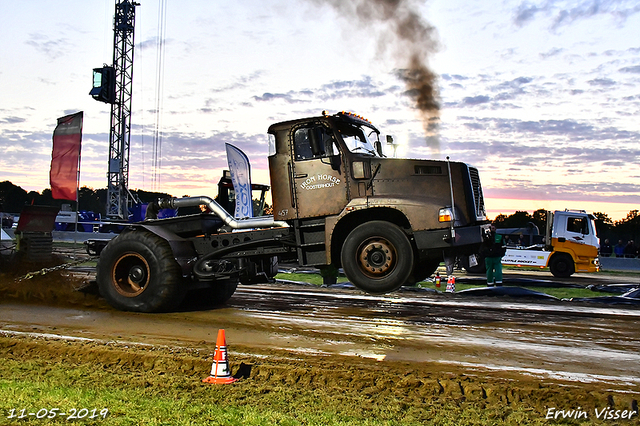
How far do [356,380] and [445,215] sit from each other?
346 centimetres

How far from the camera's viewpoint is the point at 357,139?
9.21 meters

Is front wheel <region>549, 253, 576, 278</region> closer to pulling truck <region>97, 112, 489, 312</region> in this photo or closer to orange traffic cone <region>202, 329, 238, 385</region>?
pulling truck <region>97, 112, 489, 312</region>

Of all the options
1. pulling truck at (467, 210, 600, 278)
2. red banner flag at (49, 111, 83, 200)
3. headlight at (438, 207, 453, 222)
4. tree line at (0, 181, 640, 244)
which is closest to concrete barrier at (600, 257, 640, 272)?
pulling truck at (467, 210, 600, 278)

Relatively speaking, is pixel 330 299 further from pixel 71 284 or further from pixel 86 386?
pixel 86 386

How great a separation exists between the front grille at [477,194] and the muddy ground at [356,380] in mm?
3289

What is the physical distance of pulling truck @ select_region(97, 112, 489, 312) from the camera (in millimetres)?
8312

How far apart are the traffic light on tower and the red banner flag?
2726cm

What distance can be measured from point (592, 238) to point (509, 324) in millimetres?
13907

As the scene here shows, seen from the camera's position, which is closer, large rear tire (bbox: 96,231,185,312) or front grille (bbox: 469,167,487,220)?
front grille (bbox: 469,167,487,220)

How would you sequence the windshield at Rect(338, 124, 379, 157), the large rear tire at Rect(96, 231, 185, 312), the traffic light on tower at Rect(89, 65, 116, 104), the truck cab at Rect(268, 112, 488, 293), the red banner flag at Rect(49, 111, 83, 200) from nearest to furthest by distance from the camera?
the truck cab at Rect(268, 112, 488, 293) < the windshield at Rect(338, 124, 379, 157) < the large rear tire at Rect(96, 231, 185, 312) < the red banner flag at Rect(49, 111, 83, 200) < the traffic light on tower at Rect(89, 65, 116, 104)

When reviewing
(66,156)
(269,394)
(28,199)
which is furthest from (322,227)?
(28,199)

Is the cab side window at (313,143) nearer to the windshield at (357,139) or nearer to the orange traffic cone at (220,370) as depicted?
the windshield at (357,139)

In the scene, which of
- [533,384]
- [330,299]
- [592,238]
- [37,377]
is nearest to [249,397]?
[37,377]

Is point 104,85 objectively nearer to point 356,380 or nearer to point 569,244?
point 569,244
